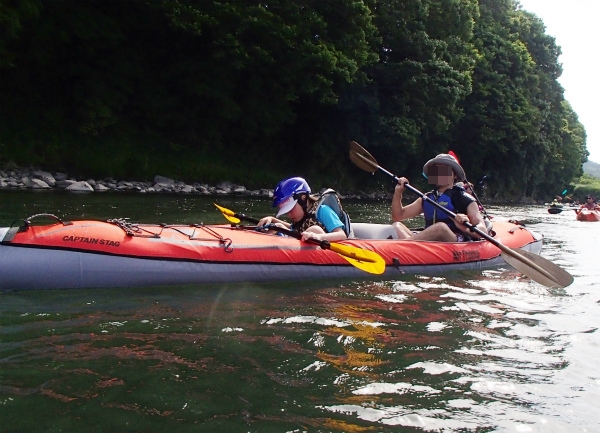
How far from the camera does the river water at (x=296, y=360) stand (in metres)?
2.23

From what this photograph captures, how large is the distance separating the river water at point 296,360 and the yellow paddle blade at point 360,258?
0.75 ft

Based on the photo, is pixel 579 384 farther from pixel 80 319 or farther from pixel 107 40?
pixel 107 40

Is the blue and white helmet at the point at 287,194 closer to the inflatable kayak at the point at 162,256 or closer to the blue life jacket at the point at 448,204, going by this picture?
the inflatable kayak at the point at 162,256

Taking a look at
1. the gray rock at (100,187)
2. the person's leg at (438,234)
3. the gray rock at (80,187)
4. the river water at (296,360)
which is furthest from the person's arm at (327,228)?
the gray rock at (100,187)

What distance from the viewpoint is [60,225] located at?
13.3 feet

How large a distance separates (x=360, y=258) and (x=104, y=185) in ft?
37.1

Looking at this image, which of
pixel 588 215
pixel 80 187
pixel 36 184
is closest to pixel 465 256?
pixel 80 187

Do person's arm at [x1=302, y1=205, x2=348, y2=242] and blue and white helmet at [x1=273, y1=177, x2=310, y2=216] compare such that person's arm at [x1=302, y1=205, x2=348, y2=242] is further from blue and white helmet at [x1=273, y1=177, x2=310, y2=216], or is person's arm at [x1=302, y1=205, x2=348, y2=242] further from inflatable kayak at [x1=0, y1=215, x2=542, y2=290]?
blue and white helmet at [x1=273, y1=177, x2=310, y2=216]

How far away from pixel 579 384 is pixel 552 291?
2.45 m

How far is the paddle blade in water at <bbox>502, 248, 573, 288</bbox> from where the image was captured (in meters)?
4.85

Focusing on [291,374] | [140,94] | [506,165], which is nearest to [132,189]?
[140,94]

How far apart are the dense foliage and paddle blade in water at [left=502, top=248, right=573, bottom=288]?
40.8ft

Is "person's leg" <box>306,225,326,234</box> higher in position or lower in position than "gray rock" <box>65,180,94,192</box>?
lower

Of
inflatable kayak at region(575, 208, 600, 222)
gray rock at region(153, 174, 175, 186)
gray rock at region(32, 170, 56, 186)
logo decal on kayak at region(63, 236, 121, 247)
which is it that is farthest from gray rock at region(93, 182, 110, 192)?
inflatable kayak at region(575, 208, 600, 222)
